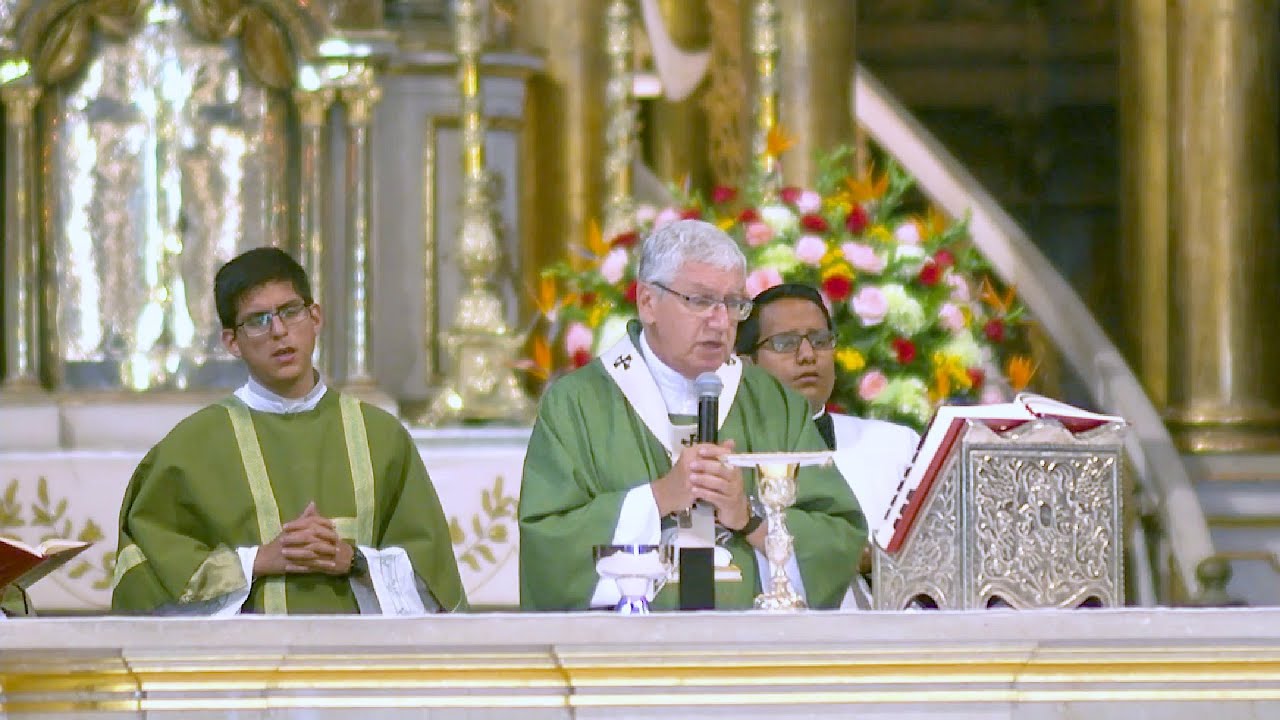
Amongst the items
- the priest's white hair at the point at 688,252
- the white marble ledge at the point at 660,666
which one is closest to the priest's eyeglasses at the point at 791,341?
the priest's white hair at the point at 688,252

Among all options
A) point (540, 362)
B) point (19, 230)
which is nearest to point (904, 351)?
point (540, 362)

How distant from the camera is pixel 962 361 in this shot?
7.50 meters

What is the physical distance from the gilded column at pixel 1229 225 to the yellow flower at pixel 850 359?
9.80ft

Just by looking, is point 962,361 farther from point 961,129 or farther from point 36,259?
point 961,129

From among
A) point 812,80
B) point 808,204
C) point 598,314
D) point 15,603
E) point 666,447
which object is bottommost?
point 15,603

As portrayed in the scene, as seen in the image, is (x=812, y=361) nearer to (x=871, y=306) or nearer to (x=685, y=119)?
(x=871, y=306)

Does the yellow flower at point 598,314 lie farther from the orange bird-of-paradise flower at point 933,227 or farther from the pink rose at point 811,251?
the orange bird-of-paradise flower at point 933,227

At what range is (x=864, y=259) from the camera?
7598 mm

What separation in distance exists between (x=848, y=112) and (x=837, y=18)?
1.17 ft

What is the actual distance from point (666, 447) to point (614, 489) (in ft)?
0.54

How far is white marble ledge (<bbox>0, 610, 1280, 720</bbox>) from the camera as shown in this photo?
4.30 m

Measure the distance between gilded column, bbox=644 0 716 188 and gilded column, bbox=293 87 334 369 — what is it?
2.10 metres

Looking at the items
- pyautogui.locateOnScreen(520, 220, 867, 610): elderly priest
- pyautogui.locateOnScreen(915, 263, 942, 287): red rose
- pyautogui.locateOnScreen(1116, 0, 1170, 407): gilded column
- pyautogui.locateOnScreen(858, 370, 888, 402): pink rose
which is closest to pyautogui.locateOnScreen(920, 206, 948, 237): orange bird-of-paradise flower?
pyautogui.locateOnScreen(915, 263, 942, 287): red rose

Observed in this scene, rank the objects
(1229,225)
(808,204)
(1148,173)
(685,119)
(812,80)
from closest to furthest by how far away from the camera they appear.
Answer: (808,204) → (812,80) → (1229,225) → (1148,173) → (685,119)
